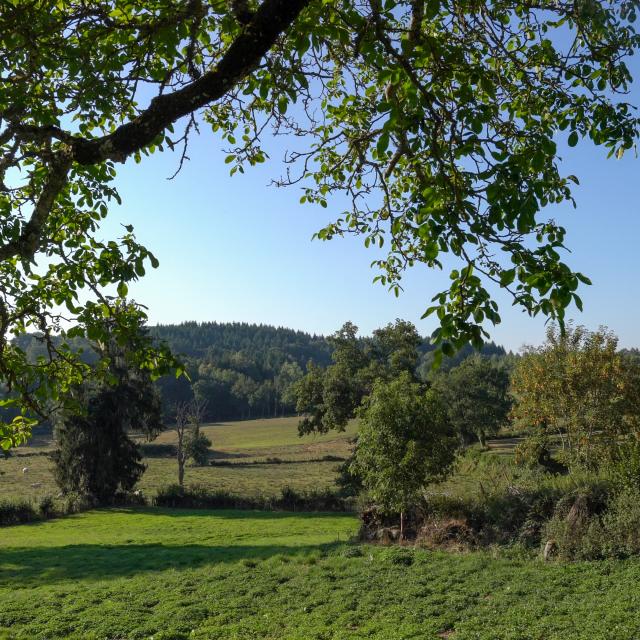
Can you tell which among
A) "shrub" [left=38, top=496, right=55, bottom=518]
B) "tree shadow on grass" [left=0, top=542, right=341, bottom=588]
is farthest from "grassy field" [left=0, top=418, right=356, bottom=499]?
"tree shadow on grass" [left=0, top=542, right=341, bottom=588]

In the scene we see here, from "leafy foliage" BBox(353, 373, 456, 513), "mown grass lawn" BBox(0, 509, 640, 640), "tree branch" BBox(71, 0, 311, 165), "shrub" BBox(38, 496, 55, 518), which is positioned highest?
"tree branch" BBox(71, 0, 311, 165)

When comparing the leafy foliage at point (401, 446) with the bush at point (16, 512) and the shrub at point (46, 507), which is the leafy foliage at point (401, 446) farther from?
the shrub at point (46, 507)

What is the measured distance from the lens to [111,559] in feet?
72.6

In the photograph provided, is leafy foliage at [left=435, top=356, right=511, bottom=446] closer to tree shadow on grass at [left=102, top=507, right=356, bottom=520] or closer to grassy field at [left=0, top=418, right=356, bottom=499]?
grassy field at [left=0, top=418, right=356, bottom=499]

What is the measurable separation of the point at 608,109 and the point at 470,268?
109 inches

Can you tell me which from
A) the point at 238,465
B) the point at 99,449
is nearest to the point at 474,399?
the point at 238,465

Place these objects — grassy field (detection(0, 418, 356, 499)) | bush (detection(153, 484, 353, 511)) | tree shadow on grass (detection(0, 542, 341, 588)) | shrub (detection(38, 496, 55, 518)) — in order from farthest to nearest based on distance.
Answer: grassy field (detection(0, 418, 356, 499)) → bush (detection(153, 484, 353, 511)) → shrub (detection(38, 496, 55, 518)) → tree shadow on grass (detection(0, 542, 341, 588))

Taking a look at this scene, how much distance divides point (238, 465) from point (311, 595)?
51.6m

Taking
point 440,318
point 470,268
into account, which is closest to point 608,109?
point 470,268

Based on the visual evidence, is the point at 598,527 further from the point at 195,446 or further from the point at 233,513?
the point at 195,446

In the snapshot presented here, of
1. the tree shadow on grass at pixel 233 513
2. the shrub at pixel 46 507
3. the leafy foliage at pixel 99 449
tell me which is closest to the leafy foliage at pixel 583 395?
the tree shadow on grass at pixel 233 513

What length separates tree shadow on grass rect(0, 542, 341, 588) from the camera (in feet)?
63.1

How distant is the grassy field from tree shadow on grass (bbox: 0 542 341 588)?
491 inches

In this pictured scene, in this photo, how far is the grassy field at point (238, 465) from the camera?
4675cm
